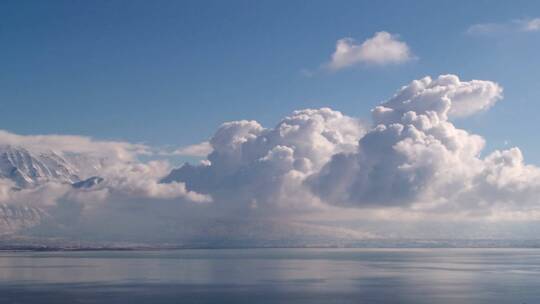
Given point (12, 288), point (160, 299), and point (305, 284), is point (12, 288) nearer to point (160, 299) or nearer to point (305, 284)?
point (160, 299)

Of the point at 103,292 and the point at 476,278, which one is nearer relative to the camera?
the point at 103,292

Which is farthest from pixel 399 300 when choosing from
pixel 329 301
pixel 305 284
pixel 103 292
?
pixel 103 292

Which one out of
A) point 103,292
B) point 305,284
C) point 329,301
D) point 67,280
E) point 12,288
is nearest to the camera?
point 329,301

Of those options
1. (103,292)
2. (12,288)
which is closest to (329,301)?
(103,292)

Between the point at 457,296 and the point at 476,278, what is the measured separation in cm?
4725

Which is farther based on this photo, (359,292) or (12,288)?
(12,288)

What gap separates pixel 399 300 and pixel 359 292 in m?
13.5

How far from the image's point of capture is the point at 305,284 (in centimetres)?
12988

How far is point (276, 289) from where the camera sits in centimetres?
11806

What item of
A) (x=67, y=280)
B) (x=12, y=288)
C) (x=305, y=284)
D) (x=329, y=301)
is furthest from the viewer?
(x=67, y=280)

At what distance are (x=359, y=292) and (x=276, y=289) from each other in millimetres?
15794

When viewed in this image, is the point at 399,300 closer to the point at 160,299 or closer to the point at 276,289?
the point at 276,289

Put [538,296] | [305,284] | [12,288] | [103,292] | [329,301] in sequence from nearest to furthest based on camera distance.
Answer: [329,301] < [538,296] < [103,292] < [12,288] < [305,284]

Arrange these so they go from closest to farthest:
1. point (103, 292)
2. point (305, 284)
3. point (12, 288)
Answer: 1. point (103, 292)
2. point (12, 288)
3. point (305, 284)
